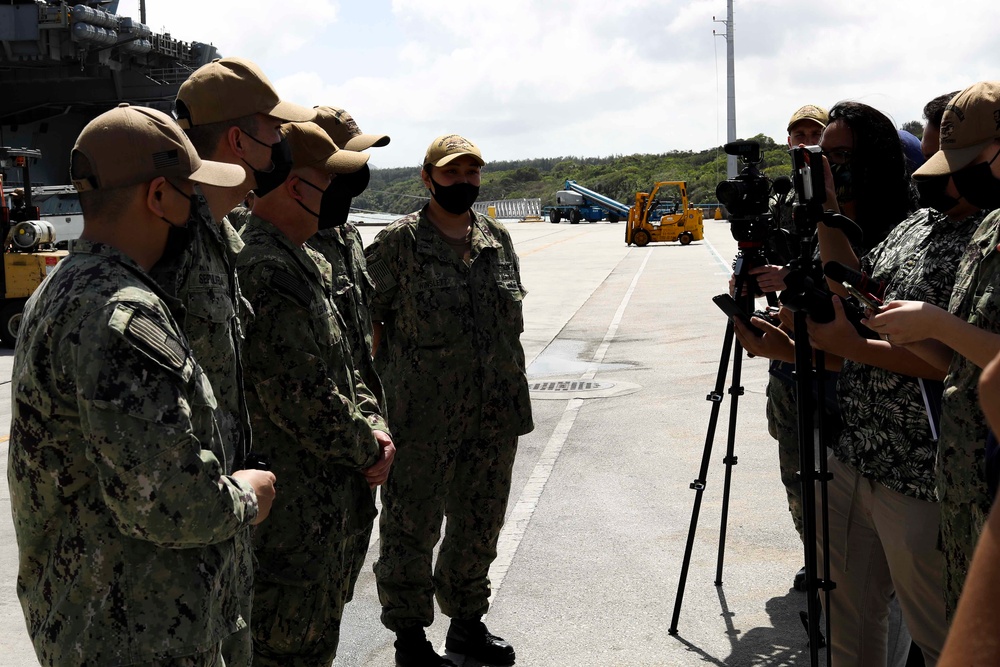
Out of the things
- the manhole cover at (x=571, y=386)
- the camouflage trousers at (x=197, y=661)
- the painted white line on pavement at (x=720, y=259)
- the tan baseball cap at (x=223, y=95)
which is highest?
the tan baseball cap at (x=223, y=95)

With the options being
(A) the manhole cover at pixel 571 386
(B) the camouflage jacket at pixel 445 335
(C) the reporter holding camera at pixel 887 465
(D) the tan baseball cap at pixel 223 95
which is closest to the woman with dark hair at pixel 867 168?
(C) the reporter holding camera at pixel 887 465

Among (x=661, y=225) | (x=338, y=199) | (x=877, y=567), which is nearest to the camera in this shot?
(x=877, y=567)

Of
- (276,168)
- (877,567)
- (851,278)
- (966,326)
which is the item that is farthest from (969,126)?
(276,168)

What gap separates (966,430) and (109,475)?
2026 mm

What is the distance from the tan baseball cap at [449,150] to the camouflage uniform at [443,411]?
0.26m

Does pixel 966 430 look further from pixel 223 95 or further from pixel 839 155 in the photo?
pixel 223 95

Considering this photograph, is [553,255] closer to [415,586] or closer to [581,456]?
[581,456]

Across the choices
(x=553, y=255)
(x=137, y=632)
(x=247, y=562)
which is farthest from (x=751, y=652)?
(x=553, y=255)

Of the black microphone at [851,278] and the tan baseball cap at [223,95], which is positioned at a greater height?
the tan baseball cap at [223,95]

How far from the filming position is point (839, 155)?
376cm

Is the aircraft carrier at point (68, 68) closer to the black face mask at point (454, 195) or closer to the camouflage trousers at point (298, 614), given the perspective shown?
the black face mask at point (454, 195)

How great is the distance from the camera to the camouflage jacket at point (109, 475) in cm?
206

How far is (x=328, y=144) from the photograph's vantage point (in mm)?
3467

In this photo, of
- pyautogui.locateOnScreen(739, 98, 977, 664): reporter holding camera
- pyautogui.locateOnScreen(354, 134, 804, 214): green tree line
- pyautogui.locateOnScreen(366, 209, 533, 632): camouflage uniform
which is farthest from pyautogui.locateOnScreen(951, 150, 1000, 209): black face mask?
pyautogui.locateOnScreen(354, 134, 804, 214): green tree line
